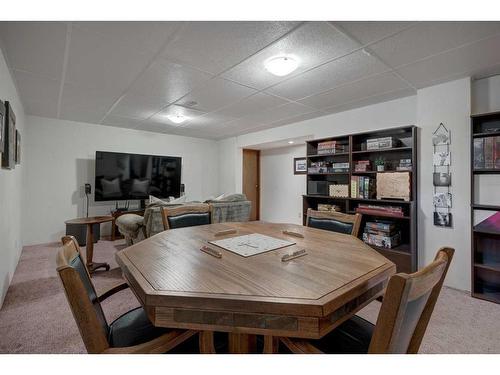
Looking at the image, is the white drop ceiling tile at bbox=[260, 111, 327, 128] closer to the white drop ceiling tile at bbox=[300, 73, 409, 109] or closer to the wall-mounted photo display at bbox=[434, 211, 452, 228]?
the white drop ceiling tile at bbox=[300, 73, 409, 109]

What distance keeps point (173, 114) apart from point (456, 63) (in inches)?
140

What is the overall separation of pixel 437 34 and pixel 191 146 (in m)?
5.03

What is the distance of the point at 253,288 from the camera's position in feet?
2.89

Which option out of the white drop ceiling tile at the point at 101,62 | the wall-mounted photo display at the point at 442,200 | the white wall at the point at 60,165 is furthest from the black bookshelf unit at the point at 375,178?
the white wall at the point at 60,165

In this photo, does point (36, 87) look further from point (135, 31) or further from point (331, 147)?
point (331, 147)

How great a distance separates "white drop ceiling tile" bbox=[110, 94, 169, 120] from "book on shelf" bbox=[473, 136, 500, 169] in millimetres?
3547

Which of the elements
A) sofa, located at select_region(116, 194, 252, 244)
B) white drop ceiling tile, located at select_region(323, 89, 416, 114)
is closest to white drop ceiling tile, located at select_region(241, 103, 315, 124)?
white drop ceiling tile, located at select_region(323, 89, 416, 114)

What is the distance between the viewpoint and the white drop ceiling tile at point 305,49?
5.99ft

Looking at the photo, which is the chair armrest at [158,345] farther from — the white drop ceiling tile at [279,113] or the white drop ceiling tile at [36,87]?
the white drop ceiling tile at [279,113]

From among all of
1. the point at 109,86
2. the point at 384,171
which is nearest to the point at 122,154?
the point at 109,86

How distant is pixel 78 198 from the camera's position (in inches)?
182

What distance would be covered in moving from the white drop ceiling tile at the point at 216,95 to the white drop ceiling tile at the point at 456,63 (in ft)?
5.48

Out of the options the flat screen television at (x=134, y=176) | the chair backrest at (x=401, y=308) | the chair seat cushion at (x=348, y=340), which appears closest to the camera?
the chair backrest at (x=401, y=308)
